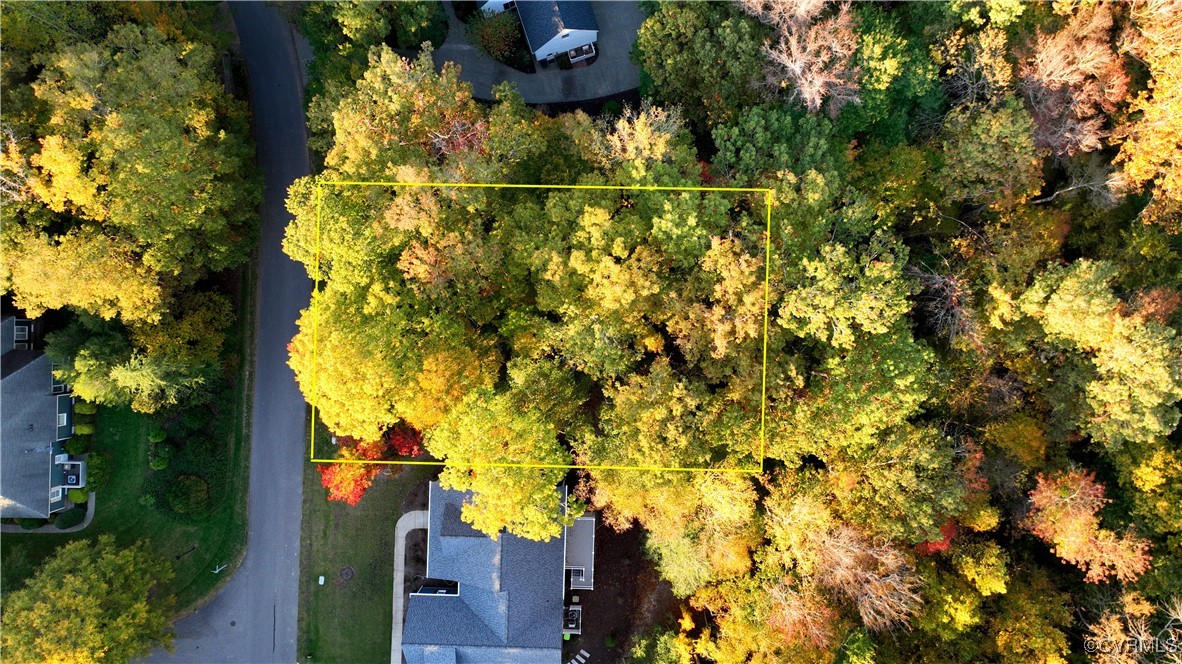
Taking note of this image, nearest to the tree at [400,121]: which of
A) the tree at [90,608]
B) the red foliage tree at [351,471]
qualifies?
the red foliage tree at [351,471]

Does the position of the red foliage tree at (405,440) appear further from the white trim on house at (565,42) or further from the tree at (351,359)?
the white trim on house at (565,42)

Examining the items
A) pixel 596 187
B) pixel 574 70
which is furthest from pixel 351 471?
pixel 574 70

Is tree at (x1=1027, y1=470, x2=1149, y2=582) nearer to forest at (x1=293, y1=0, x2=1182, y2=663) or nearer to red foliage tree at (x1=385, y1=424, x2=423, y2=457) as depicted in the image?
forest at (x1=293, y1=0, x2=1182, y2=663)

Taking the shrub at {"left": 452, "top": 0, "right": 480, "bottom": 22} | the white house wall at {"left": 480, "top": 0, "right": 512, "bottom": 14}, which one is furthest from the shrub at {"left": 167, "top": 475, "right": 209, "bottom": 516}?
the white house wall at {"left": 480, "top": 0, "right": 512, "bottom": 14}

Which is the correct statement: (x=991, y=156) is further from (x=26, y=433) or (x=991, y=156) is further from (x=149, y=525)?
(x=26, y=433)

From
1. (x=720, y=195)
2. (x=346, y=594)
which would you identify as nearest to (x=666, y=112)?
(x=720, y=195)

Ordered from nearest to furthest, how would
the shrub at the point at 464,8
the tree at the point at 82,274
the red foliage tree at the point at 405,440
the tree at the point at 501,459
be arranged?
the tree at the point at 501,459, the tree at the point at 82,274, the red foliage tree at the point at 405,440, the shrub at the point at 464,8
